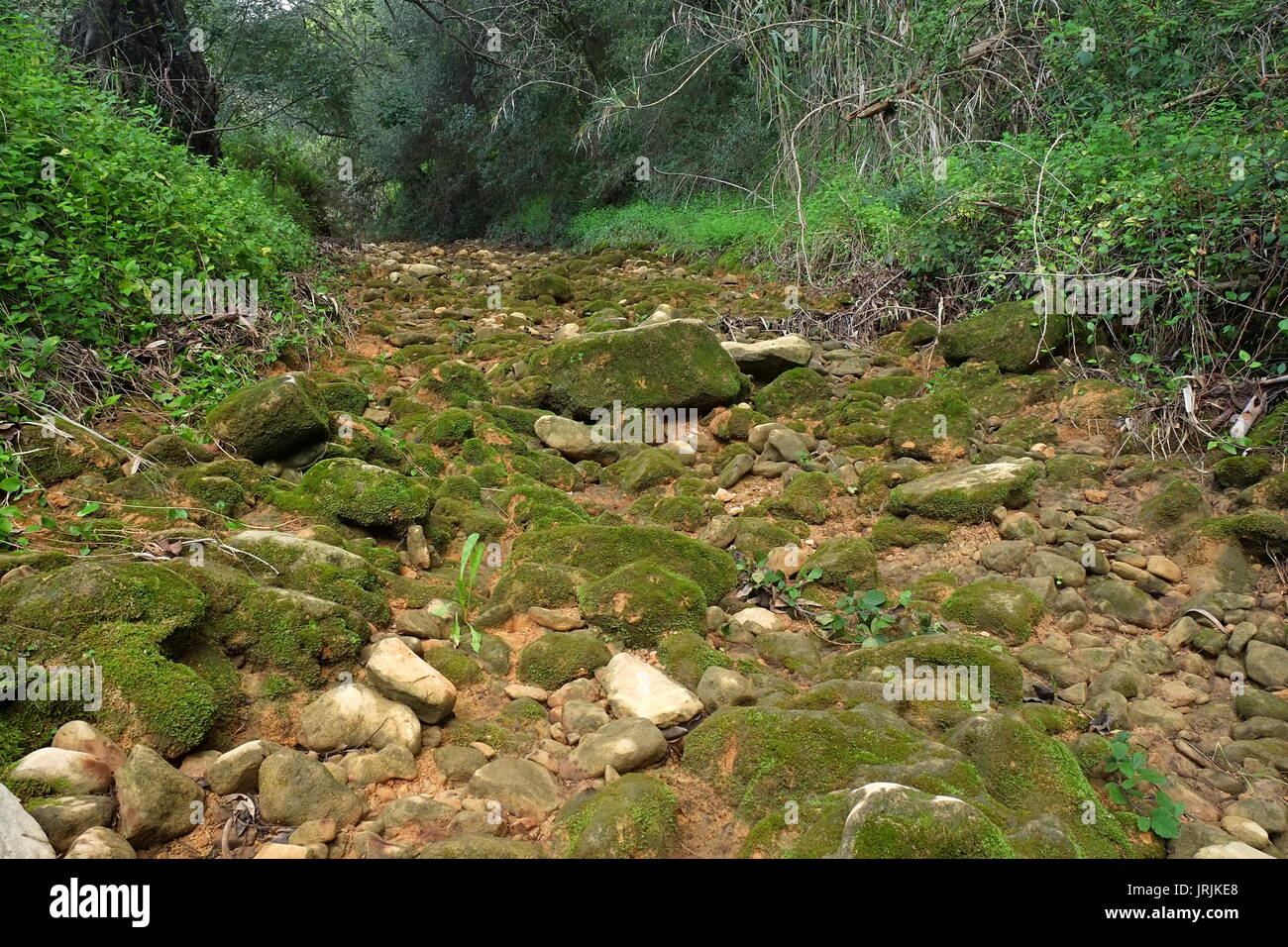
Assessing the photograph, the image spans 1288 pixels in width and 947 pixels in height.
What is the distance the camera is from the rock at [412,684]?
2404 millimetres

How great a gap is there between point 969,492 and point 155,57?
9.61 meters

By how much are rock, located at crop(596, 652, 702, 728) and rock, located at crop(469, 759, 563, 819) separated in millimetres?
395

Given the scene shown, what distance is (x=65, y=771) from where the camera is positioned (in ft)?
6.17

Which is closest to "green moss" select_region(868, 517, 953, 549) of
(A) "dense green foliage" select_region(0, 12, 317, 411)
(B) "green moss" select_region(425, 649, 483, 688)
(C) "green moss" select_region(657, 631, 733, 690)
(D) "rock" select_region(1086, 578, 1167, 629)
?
(D) "rock" select_region(1086, 578, 1167, 629)

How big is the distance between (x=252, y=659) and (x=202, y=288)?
372 cm

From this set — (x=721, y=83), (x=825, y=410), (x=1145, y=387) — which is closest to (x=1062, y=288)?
(x=1145, y=387)

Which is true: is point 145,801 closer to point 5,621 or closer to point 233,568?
point 5,621

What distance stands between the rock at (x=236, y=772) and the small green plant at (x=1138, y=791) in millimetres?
2308

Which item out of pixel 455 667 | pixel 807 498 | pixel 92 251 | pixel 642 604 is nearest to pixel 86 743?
pixel 455 667

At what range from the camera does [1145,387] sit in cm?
473

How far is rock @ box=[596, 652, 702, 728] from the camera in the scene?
2498 mm

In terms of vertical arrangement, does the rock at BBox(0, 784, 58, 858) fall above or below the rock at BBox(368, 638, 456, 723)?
above

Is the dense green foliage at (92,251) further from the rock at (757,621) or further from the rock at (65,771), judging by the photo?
the rock at (757,621)

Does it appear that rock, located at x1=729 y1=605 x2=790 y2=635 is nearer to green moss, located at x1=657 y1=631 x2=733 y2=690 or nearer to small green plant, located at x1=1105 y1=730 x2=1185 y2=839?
green moss, located at x1=657 y1=631 x2=733 y2=690
